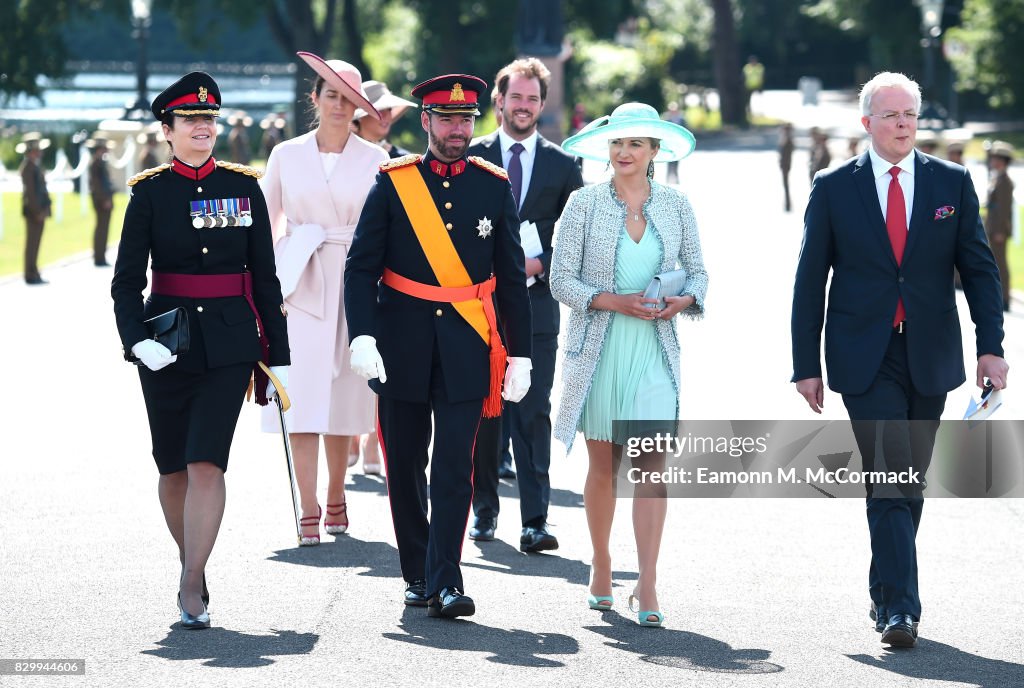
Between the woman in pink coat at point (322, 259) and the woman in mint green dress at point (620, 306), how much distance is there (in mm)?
1665

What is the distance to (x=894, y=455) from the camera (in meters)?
6.40

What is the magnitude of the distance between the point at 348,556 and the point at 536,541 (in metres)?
0.79

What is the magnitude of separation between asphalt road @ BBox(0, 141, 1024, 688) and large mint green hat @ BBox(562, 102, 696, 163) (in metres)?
1.67

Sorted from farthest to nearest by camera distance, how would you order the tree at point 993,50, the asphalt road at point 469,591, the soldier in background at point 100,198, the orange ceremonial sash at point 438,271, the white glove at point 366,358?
the tree at point 993,50, the soldier in background at point 100,198, the orange ceremonial sash at point 438,271, the white glove at point 366,358, the asphalt road at point 469,591

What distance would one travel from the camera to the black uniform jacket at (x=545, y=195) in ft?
27.6

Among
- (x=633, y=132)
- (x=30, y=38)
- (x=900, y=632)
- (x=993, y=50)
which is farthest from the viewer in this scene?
(x=30, y=38)

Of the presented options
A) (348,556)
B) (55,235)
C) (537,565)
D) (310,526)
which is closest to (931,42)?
(55,235)

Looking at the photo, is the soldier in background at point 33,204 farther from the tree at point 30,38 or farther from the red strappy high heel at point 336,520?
the tree at point 30,38

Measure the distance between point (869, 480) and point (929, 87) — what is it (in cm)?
4146

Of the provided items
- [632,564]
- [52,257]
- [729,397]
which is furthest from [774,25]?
[632,564]

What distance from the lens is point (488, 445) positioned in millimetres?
8250

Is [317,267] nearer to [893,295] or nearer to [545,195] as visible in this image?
[545,195]

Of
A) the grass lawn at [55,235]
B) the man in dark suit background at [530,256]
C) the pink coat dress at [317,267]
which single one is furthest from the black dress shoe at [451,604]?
the grass lawn at [55,235]

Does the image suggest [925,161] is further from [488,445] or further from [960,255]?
[488,445]
